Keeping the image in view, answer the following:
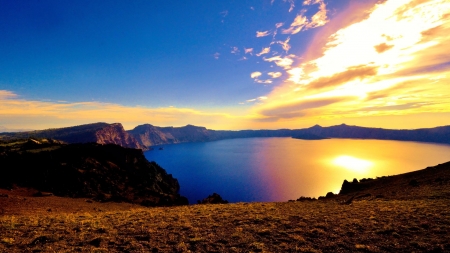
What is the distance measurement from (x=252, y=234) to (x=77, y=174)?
64.7 metres

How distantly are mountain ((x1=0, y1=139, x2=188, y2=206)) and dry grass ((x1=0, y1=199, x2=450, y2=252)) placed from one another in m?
38.1

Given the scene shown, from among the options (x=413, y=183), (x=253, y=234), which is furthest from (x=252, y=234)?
(x=413, y=183)

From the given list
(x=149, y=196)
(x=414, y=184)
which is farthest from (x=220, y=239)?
(x=149, y=196)

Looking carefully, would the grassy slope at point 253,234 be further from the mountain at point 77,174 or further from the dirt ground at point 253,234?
the mountain at point 77,174

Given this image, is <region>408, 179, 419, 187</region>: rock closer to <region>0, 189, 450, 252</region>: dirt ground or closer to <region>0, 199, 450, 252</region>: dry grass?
<region>0, 189, 450, 252</region>: dirt ground

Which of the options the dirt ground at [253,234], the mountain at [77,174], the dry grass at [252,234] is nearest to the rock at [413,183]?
the dirt ground at [253,234]

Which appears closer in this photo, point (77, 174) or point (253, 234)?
point (253, 234)

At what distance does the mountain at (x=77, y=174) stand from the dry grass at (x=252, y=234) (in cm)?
3811

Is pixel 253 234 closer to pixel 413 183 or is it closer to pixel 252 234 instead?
pixel 252 234

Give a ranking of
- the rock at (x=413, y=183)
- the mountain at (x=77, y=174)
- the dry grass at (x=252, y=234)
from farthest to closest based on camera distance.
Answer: the mountain at (x=77, y=174) → the rock at (x=413, y=183) → the dry grass at (x=252, y=234)

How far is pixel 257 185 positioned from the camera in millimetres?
140000

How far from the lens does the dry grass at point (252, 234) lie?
13422mm

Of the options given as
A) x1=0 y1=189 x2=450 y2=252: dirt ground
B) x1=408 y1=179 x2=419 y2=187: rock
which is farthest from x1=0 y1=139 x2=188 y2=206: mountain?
x1=408 y1=179 x2=419 y2=187: rock

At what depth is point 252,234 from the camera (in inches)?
637
